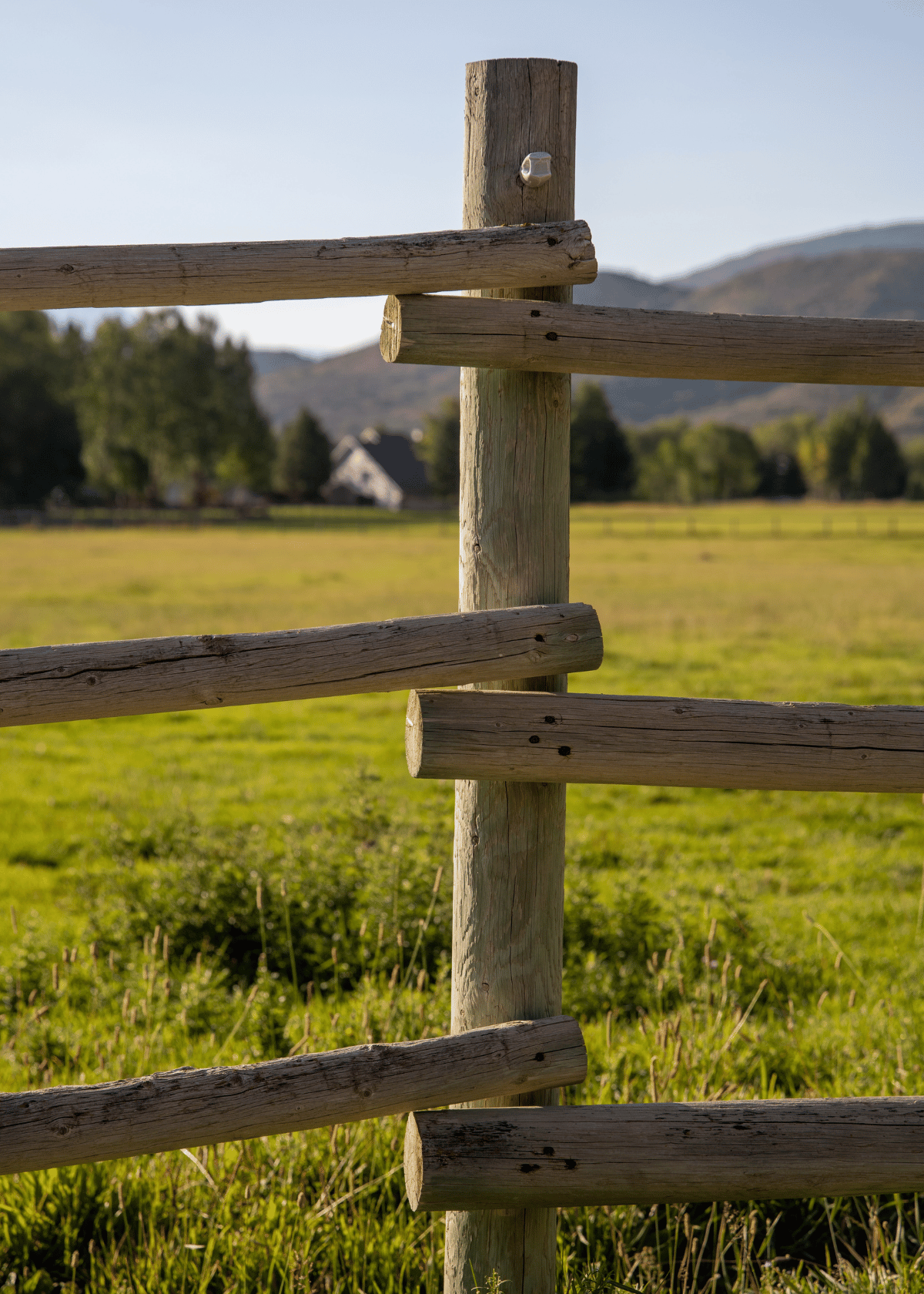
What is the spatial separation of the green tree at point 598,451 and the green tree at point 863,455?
23.0 metres

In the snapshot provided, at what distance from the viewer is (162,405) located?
68.6 metres

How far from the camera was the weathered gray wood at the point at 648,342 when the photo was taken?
2.18 m

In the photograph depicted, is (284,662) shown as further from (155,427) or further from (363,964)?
(155,427)

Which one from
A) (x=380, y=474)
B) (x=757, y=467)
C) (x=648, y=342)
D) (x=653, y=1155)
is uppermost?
(x=757, y=467)

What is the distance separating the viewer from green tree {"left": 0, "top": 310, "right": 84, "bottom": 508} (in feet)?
216

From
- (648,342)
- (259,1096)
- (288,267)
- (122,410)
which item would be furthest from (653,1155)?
(122,410)

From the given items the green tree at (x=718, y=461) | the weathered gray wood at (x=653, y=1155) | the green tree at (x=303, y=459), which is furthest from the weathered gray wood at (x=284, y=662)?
the green tree at (x=718, y=461)

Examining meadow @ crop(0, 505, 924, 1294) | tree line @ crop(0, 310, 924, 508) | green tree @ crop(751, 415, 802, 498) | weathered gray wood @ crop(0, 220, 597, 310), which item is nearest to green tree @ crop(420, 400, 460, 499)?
tree line @ crop(0, 310, 924, 508)

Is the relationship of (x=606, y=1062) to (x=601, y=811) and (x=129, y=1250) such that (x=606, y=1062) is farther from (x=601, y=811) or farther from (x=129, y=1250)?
(x=601, y=811)

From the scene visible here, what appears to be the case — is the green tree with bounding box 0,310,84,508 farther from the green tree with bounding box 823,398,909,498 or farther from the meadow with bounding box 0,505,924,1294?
the green tree with bounding box 823,398,909,498

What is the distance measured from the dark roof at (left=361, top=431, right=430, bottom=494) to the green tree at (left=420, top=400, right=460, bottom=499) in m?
9.37

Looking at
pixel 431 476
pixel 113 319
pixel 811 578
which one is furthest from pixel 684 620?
pixel 431 476

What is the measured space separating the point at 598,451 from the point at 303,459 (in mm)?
25977

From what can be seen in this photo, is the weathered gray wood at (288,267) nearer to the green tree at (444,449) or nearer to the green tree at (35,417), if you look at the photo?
the green tree at (35,417)
